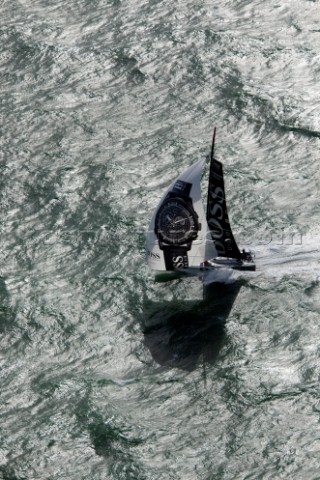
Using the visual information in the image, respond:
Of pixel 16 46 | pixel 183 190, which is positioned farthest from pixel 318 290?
pixel 16 46

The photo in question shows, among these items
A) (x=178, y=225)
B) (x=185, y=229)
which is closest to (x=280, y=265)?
(x=185, y=229)

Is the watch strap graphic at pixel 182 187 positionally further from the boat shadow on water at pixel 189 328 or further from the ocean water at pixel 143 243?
the boat shadow on water at pixel 189 328

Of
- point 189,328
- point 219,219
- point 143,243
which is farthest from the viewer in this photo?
point 143,243

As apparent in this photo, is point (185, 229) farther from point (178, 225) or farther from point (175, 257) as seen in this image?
point (175, 257)

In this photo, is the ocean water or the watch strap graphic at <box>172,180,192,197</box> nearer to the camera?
the ocean water

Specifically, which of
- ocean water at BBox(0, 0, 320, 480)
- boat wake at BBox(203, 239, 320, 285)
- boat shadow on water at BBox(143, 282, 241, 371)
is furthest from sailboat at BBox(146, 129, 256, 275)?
boat shadow on water at BBox(143, 282, 241, 371)

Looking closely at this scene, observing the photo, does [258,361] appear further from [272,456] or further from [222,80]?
[222,80]

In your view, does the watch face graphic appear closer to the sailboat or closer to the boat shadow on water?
the sailboat
